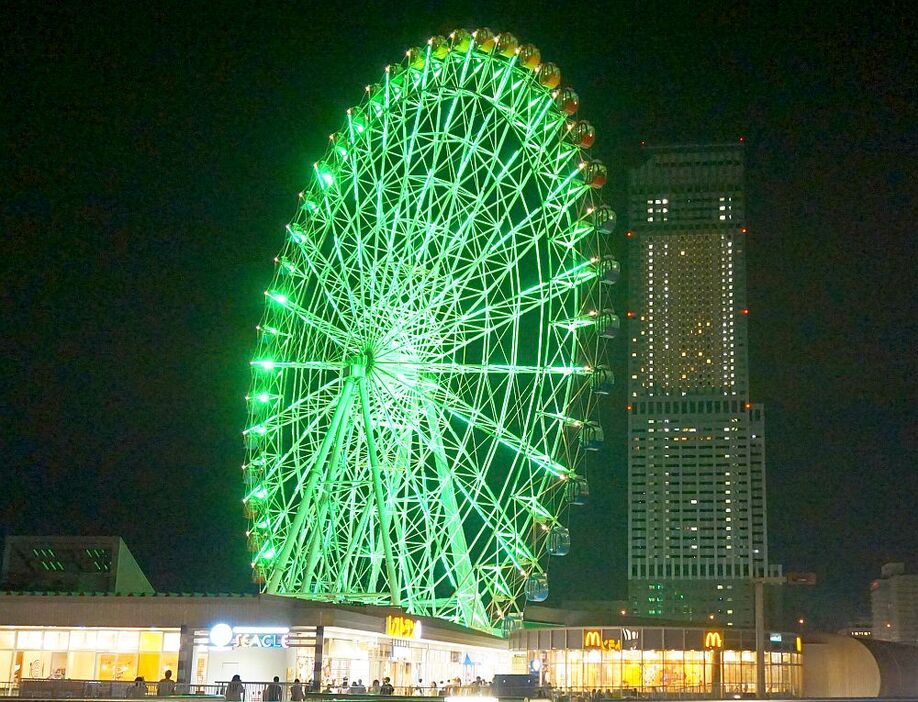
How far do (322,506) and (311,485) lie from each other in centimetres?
88

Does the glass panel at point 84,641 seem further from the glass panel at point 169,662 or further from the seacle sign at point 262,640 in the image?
the seacle sign at point 262,640

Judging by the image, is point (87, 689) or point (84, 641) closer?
point (87, 689)

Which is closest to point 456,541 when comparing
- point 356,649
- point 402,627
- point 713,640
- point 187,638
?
point 402,627

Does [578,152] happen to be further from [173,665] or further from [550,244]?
[173,665]

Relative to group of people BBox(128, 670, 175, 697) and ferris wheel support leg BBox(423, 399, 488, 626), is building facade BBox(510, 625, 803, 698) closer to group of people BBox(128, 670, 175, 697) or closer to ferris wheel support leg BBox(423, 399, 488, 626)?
ferris wheel support leg BBox(423, 399, 488, 626)

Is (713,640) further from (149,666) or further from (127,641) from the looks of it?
(127,641)

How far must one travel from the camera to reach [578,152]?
47.7m

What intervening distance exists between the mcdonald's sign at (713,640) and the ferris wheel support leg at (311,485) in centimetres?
2650

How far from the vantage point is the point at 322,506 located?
4669cm

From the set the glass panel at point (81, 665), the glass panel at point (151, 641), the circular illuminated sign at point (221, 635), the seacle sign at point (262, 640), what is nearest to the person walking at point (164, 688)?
the circular illuminated sign at point (221, 635)

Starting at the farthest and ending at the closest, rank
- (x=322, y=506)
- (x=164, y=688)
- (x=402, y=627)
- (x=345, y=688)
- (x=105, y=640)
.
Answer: (x=322, y=506) → (x=402, y=627) → (x=105, y=640) → (x=345, y=688) → (x=164, y=688)

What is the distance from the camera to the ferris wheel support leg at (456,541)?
151 feet

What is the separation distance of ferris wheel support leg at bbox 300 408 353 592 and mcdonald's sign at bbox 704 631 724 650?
25960 millimetres

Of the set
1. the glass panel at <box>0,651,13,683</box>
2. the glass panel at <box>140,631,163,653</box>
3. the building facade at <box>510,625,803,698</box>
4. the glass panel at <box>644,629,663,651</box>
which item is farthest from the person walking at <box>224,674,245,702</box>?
the glass panel at <box>644,629,663,651</box>
